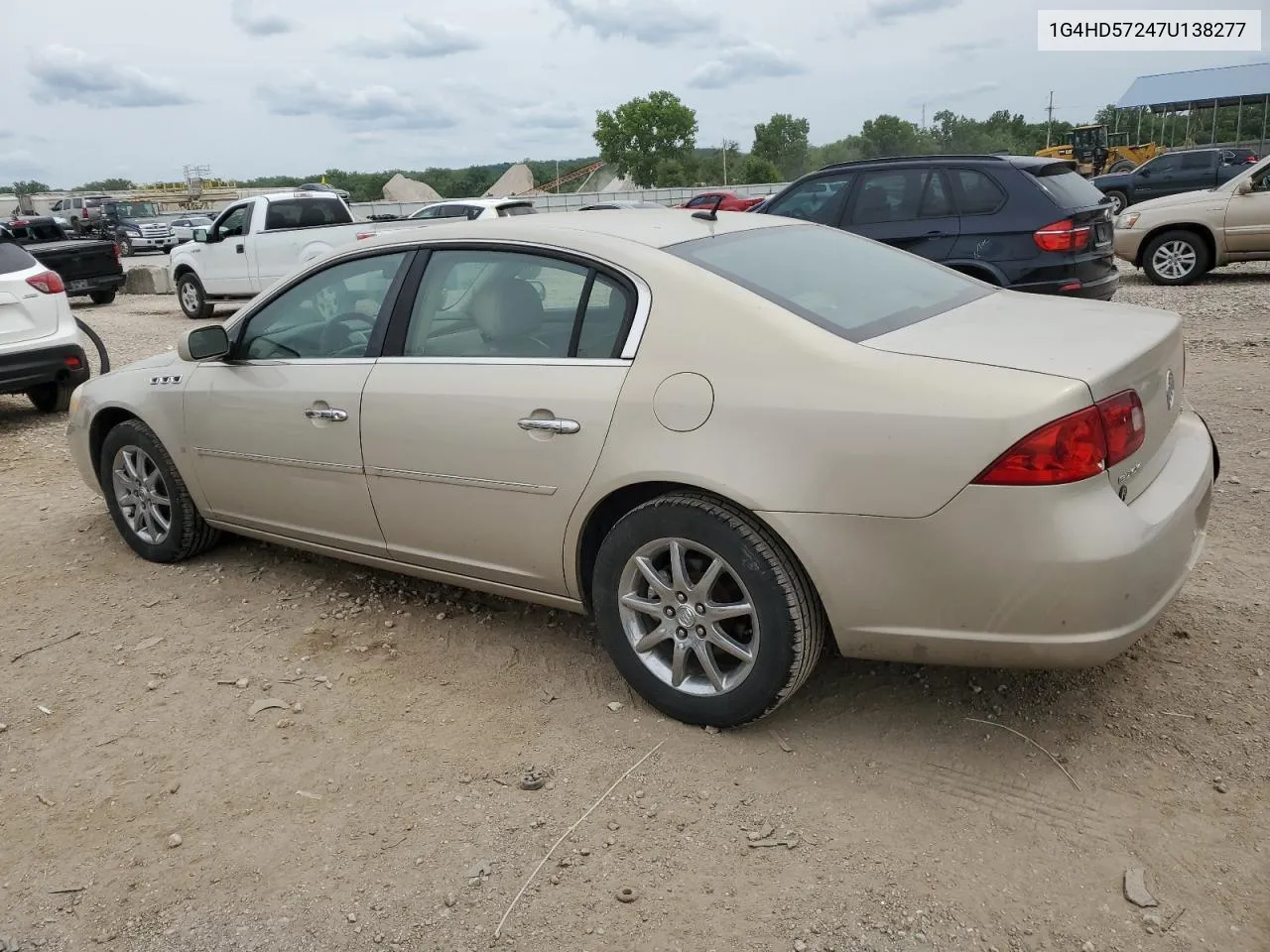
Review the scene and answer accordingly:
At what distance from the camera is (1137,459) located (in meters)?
2.78

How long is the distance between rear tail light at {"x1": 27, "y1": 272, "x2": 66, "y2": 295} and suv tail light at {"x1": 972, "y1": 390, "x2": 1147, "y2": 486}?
25.6ft

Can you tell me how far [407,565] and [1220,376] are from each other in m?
5.97

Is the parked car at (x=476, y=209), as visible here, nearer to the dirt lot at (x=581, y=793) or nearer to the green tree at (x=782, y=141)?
the dirt lot at (x=581, y=793)

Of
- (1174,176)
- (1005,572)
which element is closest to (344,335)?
(1005,572)

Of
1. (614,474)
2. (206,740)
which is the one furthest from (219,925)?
(614,474)

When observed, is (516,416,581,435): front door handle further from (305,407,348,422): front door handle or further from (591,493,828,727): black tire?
(305,407,348,422): front door handle

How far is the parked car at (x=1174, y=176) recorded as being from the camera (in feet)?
80.2

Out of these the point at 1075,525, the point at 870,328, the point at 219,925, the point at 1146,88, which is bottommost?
the point at 219,925

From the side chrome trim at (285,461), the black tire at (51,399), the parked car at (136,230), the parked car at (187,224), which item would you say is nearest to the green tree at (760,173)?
the parked car at (187,224)

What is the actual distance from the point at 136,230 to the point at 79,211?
2711 millimetres

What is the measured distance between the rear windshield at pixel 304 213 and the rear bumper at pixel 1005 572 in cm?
1402

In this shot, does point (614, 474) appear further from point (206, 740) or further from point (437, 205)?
point (437, 205)

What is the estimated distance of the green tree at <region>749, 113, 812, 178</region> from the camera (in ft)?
259

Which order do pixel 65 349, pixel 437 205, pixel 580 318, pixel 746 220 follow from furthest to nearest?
1. pixel 437 205
2. pixel 65 349
3. pixel 746 220
4. pixel 580 318
